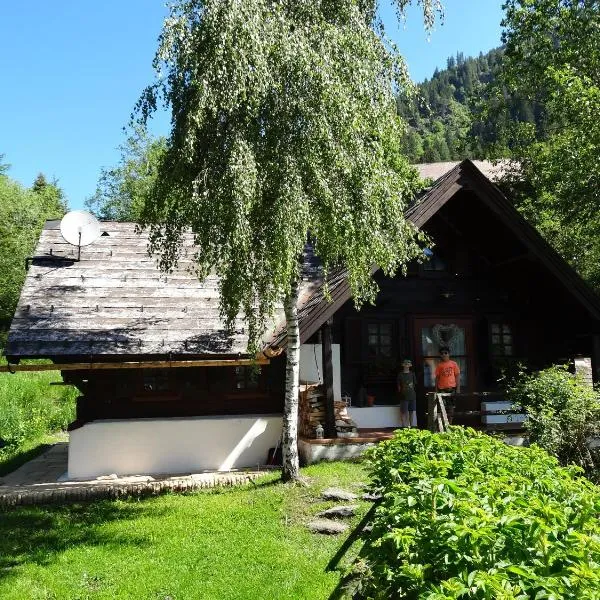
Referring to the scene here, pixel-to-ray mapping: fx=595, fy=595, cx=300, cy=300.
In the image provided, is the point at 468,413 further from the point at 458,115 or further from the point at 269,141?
the point at 458,115

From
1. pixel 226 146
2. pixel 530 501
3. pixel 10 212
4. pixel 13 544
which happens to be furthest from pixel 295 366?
pixel 10 212

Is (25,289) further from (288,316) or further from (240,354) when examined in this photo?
(288,316)

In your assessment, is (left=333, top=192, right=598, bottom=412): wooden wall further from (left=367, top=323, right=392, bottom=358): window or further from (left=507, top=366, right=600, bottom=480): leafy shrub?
(left=507, top=366, right=600, bottom=480): leafy shrub

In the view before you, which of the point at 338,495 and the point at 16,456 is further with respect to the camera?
the point at 16,456

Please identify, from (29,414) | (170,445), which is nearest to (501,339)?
(170,445)

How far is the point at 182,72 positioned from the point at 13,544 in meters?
6.56

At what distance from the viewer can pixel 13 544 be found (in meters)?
7.42

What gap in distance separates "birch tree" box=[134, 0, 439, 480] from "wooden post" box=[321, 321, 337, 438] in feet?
7.62

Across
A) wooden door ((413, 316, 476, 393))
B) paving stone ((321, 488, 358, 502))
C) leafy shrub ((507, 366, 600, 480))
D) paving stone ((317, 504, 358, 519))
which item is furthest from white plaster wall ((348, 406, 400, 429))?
paving stone ((317, 504, 358, 519))

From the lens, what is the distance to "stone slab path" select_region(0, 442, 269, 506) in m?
9.06

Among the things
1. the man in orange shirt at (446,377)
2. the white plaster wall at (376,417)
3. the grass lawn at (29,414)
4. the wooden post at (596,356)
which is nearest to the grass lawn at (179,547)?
the white plaster wall at (376,417)

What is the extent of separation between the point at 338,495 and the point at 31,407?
1247 cm

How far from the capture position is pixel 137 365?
9.97m

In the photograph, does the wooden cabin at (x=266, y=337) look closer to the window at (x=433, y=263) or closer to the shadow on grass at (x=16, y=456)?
the window at (x=433, y=263)
